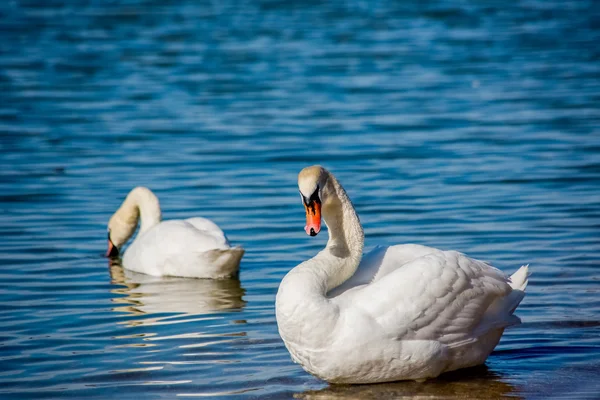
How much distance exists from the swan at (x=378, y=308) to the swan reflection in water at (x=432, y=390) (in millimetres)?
81

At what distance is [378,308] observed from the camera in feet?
19.8

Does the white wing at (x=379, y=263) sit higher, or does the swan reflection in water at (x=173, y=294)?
the white wing at (x=379, y=263)

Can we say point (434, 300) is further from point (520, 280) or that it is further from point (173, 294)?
point (173, 294)

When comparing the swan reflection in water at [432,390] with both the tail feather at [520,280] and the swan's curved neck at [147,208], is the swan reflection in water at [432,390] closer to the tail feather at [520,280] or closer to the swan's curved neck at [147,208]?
the tail feather at [520,280]

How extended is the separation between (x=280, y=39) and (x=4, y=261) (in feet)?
55.1

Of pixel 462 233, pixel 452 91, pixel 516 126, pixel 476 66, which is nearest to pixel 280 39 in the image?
pixel 476 66

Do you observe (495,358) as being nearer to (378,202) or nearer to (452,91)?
(378,202)

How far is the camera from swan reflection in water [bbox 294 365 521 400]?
6.27 metres

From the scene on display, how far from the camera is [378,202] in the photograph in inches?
460

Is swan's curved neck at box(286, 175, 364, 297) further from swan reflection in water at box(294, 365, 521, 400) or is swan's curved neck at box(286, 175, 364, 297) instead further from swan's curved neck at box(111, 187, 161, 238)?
swan's curved neck at box(111, 187, 161, 238)

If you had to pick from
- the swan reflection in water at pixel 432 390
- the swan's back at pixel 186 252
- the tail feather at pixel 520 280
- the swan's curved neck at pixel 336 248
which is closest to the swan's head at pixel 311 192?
the swan's curved neck at pixel 336 248

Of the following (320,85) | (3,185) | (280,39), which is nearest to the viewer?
(3,185)

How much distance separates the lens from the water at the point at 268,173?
707cm

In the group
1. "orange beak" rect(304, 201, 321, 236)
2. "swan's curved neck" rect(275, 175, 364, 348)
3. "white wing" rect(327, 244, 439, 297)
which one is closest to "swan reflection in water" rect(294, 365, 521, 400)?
"swan's curved neck" rect(275, 175, 364, 348)
